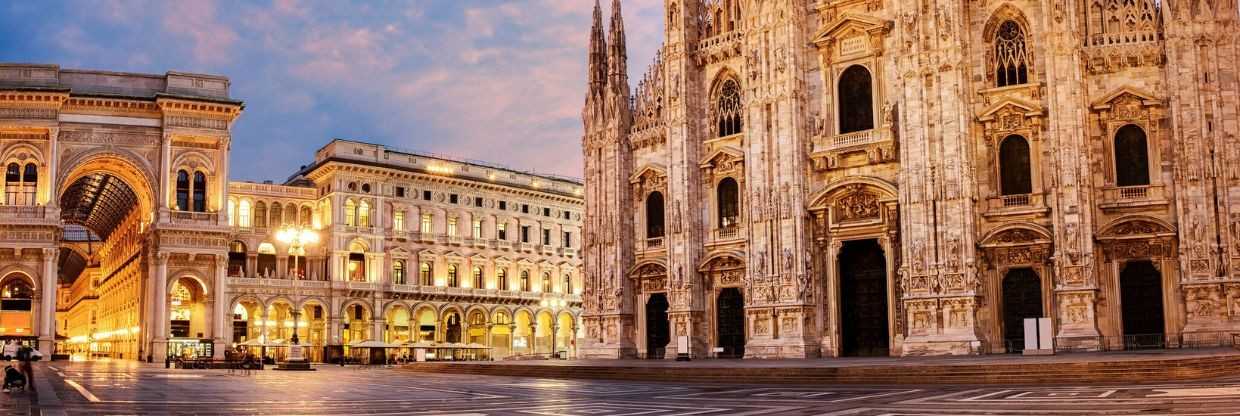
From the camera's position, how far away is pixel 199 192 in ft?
214

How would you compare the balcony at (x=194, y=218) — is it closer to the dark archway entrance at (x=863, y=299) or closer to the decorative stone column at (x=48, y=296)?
the decorative stone column at (x=48, y=296)

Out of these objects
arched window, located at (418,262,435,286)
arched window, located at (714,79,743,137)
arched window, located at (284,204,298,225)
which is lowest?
arched window, located at (418,262,435,286)

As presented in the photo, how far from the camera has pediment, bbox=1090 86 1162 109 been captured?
3675 centimetres

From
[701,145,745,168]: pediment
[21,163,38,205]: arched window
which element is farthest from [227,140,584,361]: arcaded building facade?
[701,145,745,168]: pediment

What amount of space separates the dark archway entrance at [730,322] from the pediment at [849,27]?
10844 millimetres

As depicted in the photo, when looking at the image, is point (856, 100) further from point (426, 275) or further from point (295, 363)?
point (426, 275)

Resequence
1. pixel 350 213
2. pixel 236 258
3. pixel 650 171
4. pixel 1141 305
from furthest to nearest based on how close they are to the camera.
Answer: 1. pixel 350 213
2. pixel 236 258
3. pixel 650 171
4. pixel 1141 305

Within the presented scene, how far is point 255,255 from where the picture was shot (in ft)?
254

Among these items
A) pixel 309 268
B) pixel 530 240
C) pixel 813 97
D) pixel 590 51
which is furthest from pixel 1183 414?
pixel 530 240

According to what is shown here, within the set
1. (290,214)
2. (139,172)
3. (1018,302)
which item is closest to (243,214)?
(290,214)

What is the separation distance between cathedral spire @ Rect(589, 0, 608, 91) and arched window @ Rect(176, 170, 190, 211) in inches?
1075

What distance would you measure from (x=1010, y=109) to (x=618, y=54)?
18.3m

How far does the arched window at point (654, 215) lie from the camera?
162 feet

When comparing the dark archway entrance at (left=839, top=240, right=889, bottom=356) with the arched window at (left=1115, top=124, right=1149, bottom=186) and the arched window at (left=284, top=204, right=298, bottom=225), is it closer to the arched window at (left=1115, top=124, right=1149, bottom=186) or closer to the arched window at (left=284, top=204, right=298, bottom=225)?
the arched window at (left=1115, top=124, right=1149, bottom=186)
